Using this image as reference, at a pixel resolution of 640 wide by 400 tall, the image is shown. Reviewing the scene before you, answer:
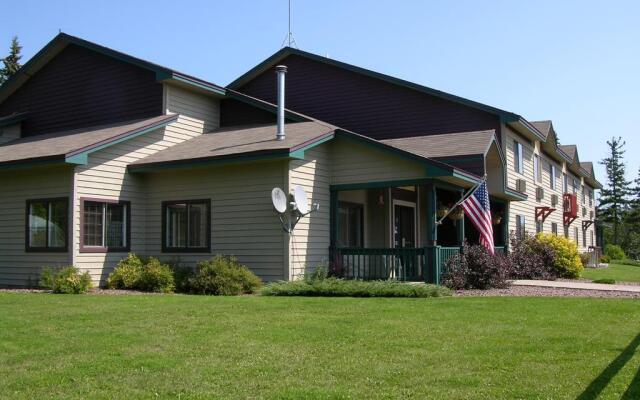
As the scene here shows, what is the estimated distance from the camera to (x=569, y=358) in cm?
664

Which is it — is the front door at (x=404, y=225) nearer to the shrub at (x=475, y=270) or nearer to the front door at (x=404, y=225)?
the front door at (x=404, y=225)

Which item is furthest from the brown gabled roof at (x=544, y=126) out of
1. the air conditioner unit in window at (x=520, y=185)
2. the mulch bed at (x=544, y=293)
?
the mulch bed at (x=544, y=293)

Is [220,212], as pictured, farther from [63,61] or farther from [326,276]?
[63,61]

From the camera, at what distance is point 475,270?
1582cm

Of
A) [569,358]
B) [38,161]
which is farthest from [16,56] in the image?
[569,358]

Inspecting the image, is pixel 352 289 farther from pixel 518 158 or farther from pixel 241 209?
pixel 518 158

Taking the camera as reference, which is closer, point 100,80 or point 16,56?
point 100,80

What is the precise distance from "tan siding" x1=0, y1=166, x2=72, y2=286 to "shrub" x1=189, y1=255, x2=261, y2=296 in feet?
11.9

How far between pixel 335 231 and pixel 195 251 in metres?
3.59

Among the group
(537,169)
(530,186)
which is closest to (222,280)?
(530,186)

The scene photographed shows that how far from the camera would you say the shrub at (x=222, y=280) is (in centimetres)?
1417

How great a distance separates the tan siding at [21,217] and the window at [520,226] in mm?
14323

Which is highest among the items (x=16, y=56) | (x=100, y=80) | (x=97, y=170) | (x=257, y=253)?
(x=16, y=56)

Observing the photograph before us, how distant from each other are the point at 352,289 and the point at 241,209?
4018 mm
